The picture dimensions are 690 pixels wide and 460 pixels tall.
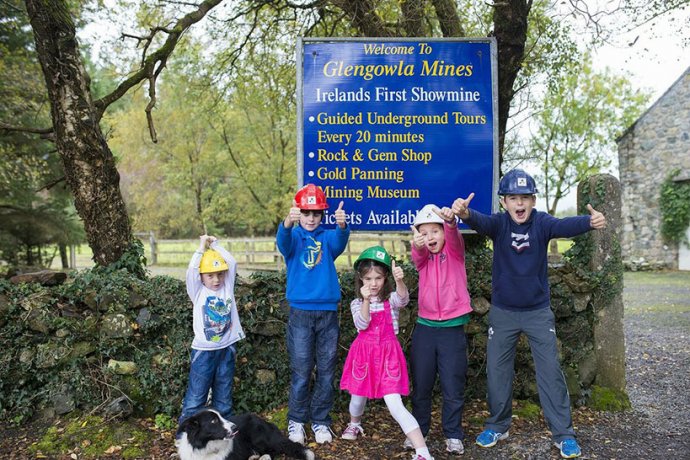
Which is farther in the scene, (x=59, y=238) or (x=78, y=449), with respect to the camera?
(x=59, y=238)

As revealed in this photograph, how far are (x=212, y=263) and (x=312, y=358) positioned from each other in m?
1.10

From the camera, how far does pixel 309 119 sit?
17.0 feet

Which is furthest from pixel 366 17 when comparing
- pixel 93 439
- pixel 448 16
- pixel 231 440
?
pixel 93 439

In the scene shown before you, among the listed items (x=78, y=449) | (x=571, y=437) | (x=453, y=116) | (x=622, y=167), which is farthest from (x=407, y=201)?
(x=622, y=167)

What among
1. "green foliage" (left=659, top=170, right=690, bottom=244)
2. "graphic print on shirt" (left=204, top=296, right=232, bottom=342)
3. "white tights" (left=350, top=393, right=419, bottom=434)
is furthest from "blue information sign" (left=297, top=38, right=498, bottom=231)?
"green foliage" (left=659, top=170, right=690, bottom=244)

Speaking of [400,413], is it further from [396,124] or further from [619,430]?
[396,124]

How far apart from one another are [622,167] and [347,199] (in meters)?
18.3

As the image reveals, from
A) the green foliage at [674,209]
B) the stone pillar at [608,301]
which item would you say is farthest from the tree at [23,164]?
the green foliage at [674,209]

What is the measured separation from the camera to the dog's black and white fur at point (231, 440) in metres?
3.59

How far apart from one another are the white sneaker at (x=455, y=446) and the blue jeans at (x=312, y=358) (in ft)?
3.17

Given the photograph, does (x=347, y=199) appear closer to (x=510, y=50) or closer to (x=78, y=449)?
(x=510, y=50)

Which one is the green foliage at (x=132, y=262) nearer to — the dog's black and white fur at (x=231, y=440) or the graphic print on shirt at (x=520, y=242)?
the dog's black and white fur at (x=231, y=440)

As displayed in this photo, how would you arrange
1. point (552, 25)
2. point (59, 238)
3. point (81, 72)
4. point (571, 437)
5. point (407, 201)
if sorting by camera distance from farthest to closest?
point (59, 238) < point (552, 25) < point (81, 72) < point (407, 201) < point (571, 437)

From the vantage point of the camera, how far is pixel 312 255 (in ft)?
14.5
